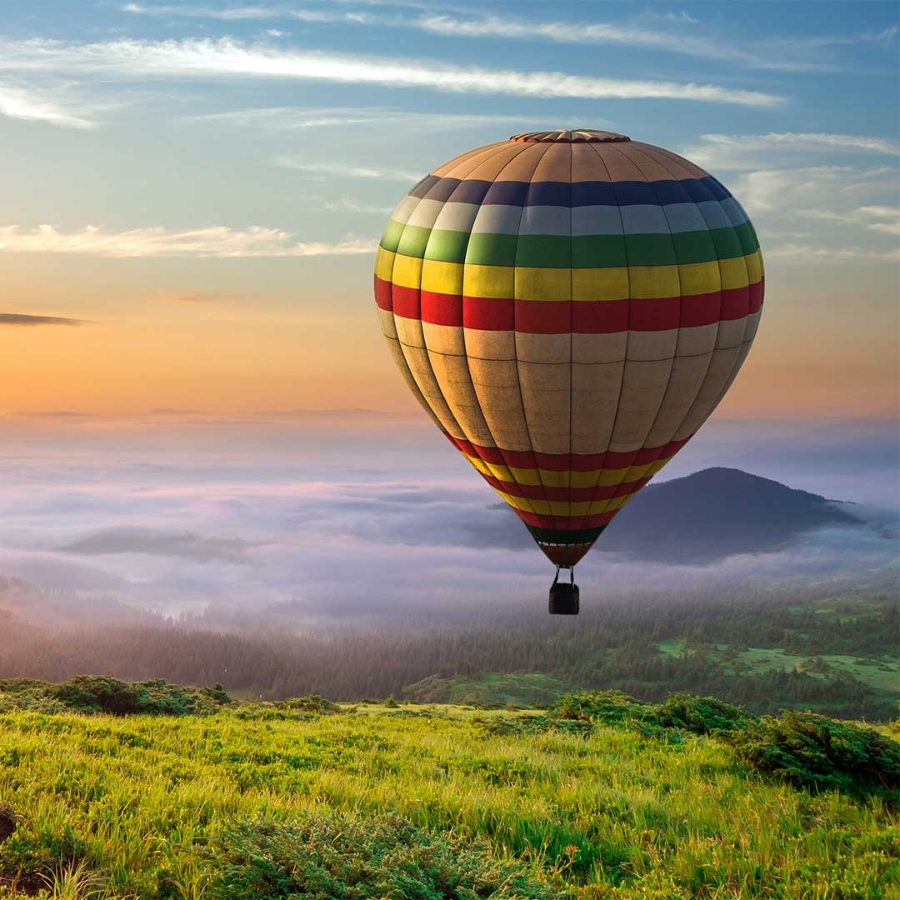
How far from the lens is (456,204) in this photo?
2245 centimetres

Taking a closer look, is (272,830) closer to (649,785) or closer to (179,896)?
(179,896)

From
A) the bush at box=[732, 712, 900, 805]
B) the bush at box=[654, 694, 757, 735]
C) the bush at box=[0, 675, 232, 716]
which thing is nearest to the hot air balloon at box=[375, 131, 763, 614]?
the bush at box=[654, 694, 757, 735]

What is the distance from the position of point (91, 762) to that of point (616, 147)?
16.0m

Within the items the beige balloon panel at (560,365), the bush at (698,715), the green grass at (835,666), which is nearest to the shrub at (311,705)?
the bush at (698,715)

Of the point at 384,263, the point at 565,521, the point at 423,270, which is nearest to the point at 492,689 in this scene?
the point at 565,521

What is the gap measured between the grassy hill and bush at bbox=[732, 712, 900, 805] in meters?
0.05

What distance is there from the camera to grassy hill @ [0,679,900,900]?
35.8ft

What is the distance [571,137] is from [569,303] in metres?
4.40

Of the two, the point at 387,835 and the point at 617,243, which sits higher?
the point at 617,243

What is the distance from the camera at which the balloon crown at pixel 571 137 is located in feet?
75.9

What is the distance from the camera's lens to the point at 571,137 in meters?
23.3

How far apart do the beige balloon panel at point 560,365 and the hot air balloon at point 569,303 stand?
4 cm

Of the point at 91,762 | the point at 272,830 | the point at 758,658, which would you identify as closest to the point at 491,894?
A: the point at 272,830

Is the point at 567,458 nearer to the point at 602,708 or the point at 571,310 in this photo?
the point at 571,310
